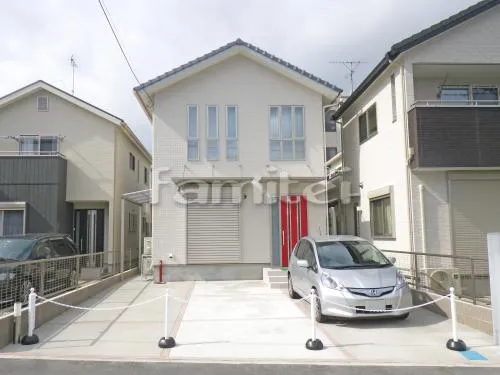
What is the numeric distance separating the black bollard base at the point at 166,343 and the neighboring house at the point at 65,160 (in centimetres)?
1050

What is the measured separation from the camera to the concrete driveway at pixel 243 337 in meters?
6.53

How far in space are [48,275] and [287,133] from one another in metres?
8.73

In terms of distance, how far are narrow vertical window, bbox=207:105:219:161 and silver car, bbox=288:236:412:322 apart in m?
6.12

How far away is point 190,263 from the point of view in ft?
48.2

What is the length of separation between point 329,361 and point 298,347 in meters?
0.79

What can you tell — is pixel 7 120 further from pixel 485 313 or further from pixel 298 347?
pixel 485 313

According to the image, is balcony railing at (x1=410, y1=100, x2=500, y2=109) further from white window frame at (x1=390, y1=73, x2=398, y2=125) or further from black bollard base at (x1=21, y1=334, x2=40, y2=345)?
black bollard base at (x1=21, y1=334, x2=40, y2=345)

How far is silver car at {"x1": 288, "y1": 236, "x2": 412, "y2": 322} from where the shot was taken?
819 cm

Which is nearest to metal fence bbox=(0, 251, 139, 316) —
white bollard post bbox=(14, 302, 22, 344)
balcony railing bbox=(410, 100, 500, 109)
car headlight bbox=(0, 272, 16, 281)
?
car headlight bbox=(0, 272, 16, 281)

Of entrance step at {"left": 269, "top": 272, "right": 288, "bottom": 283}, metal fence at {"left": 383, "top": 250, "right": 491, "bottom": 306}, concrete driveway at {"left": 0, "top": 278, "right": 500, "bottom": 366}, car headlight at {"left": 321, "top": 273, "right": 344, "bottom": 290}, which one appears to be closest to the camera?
concrete driveway at {"left": 0, "top": 278, "right": 500, "bottom": 366}

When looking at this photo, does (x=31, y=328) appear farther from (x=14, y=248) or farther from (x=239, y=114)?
(x=239, y=114)

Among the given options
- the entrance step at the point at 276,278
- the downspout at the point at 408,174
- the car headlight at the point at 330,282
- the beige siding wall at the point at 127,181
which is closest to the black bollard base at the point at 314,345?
the car headlight at the point at 330,282

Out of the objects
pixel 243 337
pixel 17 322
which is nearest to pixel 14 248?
pixel 17 322

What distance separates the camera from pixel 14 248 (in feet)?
34.5
